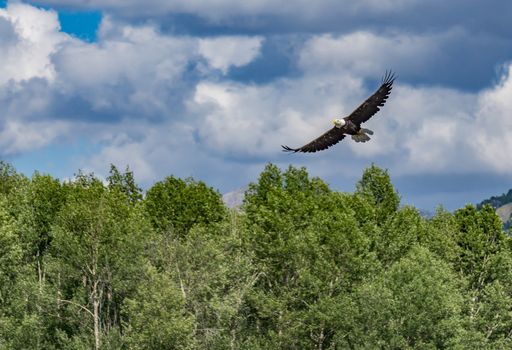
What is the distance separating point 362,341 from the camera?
9512cm

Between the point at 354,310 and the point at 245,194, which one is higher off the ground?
the point at 245,194

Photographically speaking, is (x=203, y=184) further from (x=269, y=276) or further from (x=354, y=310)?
(x=354, y=310)

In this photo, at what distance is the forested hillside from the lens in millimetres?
96062

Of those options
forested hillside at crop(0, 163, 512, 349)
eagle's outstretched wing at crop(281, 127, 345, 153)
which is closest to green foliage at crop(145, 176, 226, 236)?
forested hillside at crop(0, 163, 512, 349)

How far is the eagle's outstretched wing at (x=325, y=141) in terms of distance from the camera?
45.8 m

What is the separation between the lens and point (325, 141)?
4609 cm

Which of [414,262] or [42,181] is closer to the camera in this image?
[414,262]

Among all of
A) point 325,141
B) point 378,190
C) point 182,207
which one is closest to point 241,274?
point 182,207

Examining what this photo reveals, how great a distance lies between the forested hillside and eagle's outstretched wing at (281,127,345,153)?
46.9 metres

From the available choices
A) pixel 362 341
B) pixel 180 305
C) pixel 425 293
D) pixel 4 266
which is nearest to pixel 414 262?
pixel 425 293

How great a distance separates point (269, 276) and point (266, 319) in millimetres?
Result: 4416

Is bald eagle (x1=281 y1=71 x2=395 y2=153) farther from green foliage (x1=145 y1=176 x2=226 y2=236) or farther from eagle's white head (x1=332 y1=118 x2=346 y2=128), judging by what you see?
green foliage (x1=145 y1=176 x2=226 y2=236)

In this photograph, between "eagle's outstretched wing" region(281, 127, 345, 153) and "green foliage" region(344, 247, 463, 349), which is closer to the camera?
"eagle's outstretched wing" region(281, 127, 345, 153)

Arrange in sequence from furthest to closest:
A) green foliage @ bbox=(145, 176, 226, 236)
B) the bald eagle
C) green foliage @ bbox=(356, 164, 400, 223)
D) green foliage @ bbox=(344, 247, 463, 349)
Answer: green foliage @ bbox=(356, 164, 400, 223), green foliage @ bbox=(145, 176, 226, 236), green foliage @ bbox=(344, 247, 463, 349), the bald eagle
